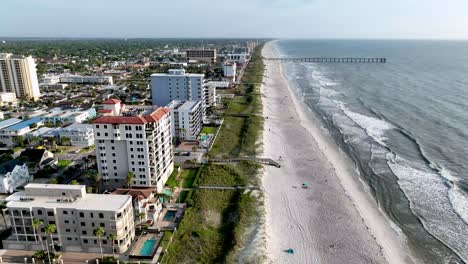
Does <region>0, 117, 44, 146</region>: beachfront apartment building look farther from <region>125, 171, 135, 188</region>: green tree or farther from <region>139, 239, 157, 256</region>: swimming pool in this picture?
<region>139, 239, 157, 256</region>: swimming pool

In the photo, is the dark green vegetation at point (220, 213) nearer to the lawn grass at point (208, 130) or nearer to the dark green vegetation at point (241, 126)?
the dark green vegetation at point (241, 126)

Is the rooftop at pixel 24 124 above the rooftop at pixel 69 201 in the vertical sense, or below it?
below

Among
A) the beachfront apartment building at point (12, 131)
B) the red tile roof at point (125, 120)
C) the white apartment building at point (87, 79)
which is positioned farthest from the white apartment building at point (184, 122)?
the white apartment building at point (87, 79)

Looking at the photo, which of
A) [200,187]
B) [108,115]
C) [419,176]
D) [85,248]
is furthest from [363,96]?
[85,248]

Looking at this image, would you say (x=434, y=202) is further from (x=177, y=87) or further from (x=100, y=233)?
(x=177, y=87)

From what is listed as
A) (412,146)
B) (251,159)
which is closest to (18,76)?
(251,159)

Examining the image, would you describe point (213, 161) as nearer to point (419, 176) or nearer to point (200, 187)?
point (200, 187)
